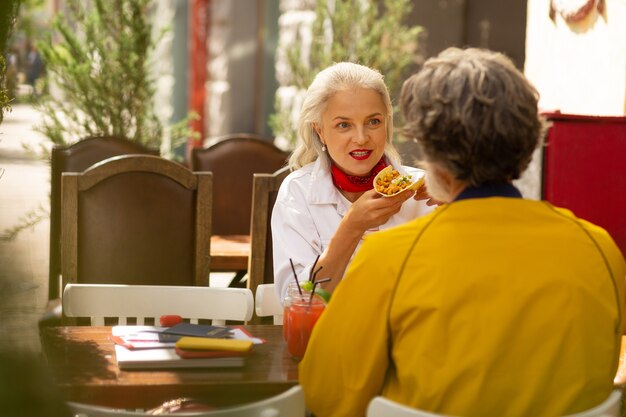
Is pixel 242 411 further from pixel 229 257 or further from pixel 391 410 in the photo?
pixel 229 257

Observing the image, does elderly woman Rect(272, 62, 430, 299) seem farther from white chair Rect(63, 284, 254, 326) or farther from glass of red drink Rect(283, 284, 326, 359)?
glass of red drink Rect(283, 284, 326, 359)

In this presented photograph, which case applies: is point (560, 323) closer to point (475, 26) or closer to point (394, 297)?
point (394, 297)

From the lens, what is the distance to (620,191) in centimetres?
436

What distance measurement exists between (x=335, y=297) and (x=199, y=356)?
1.49 ft

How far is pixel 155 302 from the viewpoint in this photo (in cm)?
269

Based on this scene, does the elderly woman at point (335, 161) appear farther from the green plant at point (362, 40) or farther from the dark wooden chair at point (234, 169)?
the green plant at point (362, 40)

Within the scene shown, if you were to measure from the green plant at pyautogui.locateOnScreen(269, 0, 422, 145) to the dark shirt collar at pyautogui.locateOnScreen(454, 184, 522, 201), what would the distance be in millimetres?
4603

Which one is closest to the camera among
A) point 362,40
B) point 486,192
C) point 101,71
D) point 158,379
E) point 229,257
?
point 486,192

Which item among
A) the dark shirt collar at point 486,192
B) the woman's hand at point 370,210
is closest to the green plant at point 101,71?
the woman's hand at point 370,210

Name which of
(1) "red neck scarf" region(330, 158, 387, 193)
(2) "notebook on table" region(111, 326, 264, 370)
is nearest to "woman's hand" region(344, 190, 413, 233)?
(1) "red neck scarf" region(330, 158, 387, 193)

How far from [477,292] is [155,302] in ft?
4.31

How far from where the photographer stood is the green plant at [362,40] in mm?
6355

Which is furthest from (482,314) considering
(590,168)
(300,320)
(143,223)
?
(590,168)

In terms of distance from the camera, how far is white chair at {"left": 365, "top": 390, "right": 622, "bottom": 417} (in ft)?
4.96
